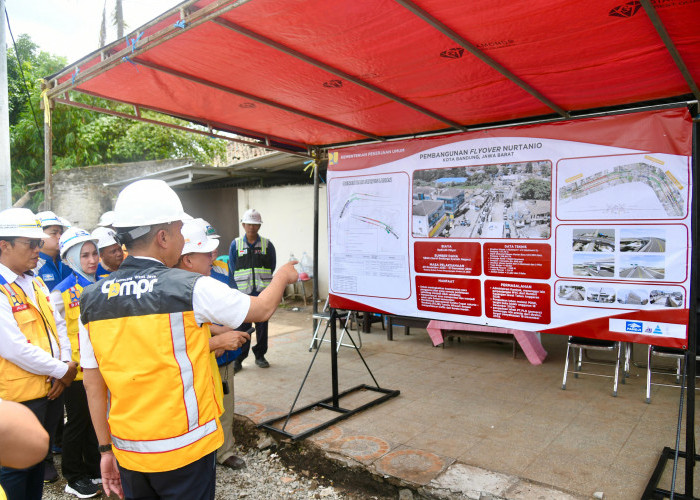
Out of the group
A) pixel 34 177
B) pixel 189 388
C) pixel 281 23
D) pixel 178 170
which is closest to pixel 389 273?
pixel 281 23

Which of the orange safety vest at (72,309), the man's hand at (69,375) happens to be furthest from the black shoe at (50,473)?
the man's hand at (69,375)

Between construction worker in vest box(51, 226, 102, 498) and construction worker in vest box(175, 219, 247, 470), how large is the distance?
933mm

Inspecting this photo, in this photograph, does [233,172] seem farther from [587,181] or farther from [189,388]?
[189,388]

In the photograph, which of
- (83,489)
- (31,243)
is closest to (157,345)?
(31,243)

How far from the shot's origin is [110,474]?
2156 millimetres

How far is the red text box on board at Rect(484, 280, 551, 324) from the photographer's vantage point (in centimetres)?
358

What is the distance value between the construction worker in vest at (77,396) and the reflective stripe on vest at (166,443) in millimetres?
1716

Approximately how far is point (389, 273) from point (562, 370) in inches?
106

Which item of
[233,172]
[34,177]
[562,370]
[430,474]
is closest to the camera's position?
[430,474]

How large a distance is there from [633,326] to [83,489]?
13.3 feet

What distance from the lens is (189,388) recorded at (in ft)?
6.24

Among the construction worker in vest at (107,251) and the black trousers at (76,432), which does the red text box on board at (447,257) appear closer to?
the construction worker in vest at (107,251)

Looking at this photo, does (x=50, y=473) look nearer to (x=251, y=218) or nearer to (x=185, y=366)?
(x=185, y=366)

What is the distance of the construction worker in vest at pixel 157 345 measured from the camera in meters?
1.84
